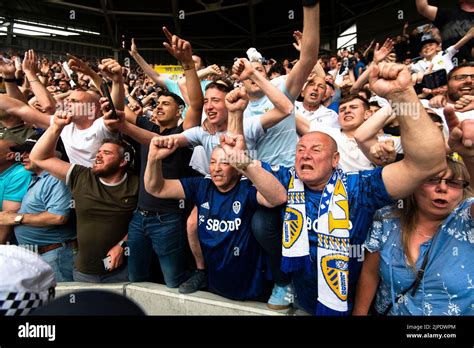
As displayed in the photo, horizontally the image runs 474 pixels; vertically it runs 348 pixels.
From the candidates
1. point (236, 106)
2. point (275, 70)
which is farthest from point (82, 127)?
point (275, 70)

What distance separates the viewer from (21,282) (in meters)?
1.10

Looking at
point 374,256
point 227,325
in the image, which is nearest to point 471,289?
point 374,256

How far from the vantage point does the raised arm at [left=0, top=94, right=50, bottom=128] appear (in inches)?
116

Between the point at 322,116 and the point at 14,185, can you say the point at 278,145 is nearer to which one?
the point at 322,116

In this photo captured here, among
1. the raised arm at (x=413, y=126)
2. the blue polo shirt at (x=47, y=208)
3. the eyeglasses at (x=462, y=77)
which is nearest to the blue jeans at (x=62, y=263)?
the blue polo shirt at (x=47, y=208)

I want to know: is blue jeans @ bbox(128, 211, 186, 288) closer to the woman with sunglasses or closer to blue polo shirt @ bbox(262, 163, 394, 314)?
blue polo shirt @ bbox(262, 163, 394, 314)

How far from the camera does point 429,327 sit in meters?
1.40

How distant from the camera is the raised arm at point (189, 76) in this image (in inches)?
91.4

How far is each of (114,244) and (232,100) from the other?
1537 millimetres

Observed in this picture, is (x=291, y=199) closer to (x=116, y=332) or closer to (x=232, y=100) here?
(x=232, y=100)

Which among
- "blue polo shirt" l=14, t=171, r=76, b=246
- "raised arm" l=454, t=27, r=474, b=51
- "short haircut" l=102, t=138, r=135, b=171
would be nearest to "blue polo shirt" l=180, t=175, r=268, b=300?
"short haircut" l=102, t=138, r=135, b=171

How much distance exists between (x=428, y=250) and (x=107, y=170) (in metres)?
2.21

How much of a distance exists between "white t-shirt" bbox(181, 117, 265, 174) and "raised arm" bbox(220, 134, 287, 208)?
1.66ft

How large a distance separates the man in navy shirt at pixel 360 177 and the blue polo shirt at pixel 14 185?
2.36 metres
